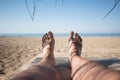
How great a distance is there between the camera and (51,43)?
3.20 m

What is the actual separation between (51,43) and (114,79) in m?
2.22

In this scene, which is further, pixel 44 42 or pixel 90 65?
pixel 44 42

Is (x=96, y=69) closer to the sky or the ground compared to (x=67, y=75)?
closer to the sky

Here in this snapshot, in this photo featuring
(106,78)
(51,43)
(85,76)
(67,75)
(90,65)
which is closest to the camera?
(106,78)

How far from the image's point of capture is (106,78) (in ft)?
3.71

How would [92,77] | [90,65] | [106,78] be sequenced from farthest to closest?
[90,65] → [92,77] → [106,78]

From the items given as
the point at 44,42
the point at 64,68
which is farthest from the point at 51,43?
the point at 64,68

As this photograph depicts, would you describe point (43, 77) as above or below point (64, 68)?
above

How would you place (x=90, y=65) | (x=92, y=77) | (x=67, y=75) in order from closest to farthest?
(x=92, y=77), (x=90, y=65), (x=67, y=75)

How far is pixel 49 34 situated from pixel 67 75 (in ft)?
5.20

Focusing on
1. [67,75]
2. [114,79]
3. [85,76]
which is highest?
[114,79]

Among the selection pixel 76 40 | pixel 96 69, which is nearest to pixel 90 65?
pixel 96 69

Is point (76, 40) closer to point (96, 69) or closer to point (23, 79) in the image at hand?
point (96, 69)

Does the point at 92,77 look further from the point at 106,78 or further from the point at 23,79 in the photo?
the point at 23,79
